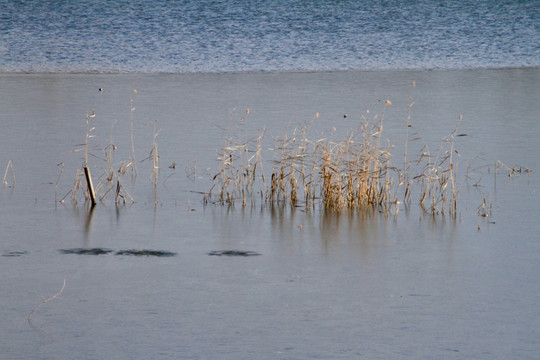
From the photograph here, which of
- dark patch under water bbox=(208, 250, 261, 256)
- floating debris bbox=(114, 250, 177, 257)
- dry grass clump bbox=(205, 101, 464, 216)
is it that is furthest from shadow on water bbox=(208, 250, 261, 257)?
dry grass clump bbox=(205, 101, 464, 216)

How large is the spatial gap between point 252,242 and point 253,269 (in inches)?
28.7

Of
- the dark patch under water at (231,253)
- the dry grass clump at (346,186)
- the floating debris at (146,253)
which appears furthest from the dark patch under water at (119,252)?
the dry grass clump at (346,186)

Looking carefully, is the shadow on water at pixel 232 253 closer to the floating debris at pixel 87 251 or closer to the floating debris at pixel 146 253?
the floating debris at pixel 146 253

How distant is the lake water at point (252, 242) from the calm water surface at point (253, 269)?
14 millimetres

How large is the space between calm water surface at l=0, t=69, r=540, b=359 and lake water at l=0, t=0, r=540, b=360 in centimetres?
1

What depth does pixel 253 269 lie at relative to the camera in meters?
5.16

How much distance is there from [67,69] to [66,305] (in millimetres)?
17818

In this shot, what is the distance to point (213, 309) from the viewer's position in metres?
4.32

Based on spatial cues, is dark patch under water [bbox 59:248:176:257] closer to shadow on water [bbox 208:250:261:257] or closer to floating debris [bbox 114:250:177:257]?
floating debris [bbox 114:250:177:257]

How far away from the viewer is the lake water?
393 cm

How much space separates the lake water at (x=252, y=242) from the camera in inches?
155

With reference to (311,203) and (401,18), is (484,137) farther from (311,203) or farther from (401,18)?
(401,18)

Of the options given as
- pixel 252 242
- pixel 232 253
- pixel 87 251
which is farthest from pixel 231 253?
pixel 87 251

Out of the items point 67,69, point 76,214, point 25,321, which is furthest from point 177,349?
point 67,69
